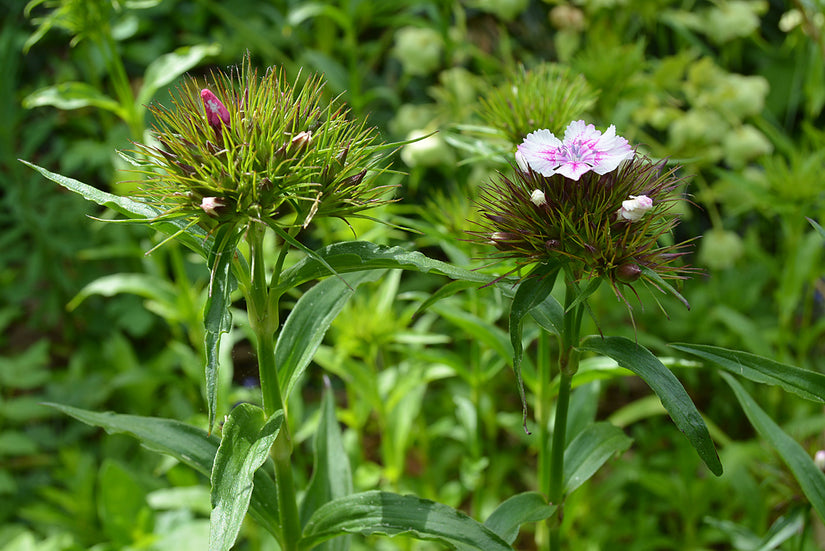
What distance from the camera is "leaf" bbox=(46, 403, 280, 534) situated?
93 cm

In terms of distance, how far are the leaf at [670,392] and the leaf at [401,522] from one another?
0.27 meters

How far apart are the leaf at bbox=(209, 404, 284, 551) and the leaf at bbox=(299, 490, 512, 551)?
18cm

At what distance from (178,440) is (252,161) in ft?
1.37

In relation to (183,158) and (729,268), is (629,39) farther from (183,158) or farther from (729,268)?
(183,158)

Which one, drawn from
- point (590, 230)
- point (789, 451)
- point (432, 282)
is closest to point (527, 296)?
point (590, 230)

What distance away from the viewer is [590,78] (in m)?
1.74

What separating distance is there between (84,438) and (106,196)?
2.01 meters

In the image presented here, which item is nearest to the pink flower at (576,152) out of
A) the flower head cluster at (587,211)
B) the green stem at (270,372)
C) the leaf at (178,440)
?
the flower head cluster at (587,211)

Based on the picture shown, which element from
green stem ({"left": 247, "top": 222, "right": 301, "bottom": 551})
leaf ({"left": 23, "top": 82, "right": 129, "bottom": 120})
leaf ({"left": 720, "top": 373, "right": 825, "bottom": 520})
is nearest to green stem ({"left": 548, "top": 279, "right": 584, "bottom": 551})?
leaf ({"left": 720, "top": 373, "right": 825, "bottom": 520})

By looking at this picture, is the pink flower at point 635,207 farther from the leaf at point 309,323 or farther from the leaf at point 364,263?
the leaf at point 309,323

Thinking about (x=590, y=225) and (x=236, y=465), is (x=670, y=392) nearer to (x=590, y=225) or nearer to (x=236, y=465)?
(x=590, y=225)

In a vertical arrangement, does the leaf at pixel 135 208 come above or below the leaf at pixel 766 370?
above

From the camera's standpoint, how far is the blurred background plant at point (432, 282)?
1677mm

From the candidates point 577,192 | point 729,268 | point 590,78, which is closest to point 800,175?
point 590,78
